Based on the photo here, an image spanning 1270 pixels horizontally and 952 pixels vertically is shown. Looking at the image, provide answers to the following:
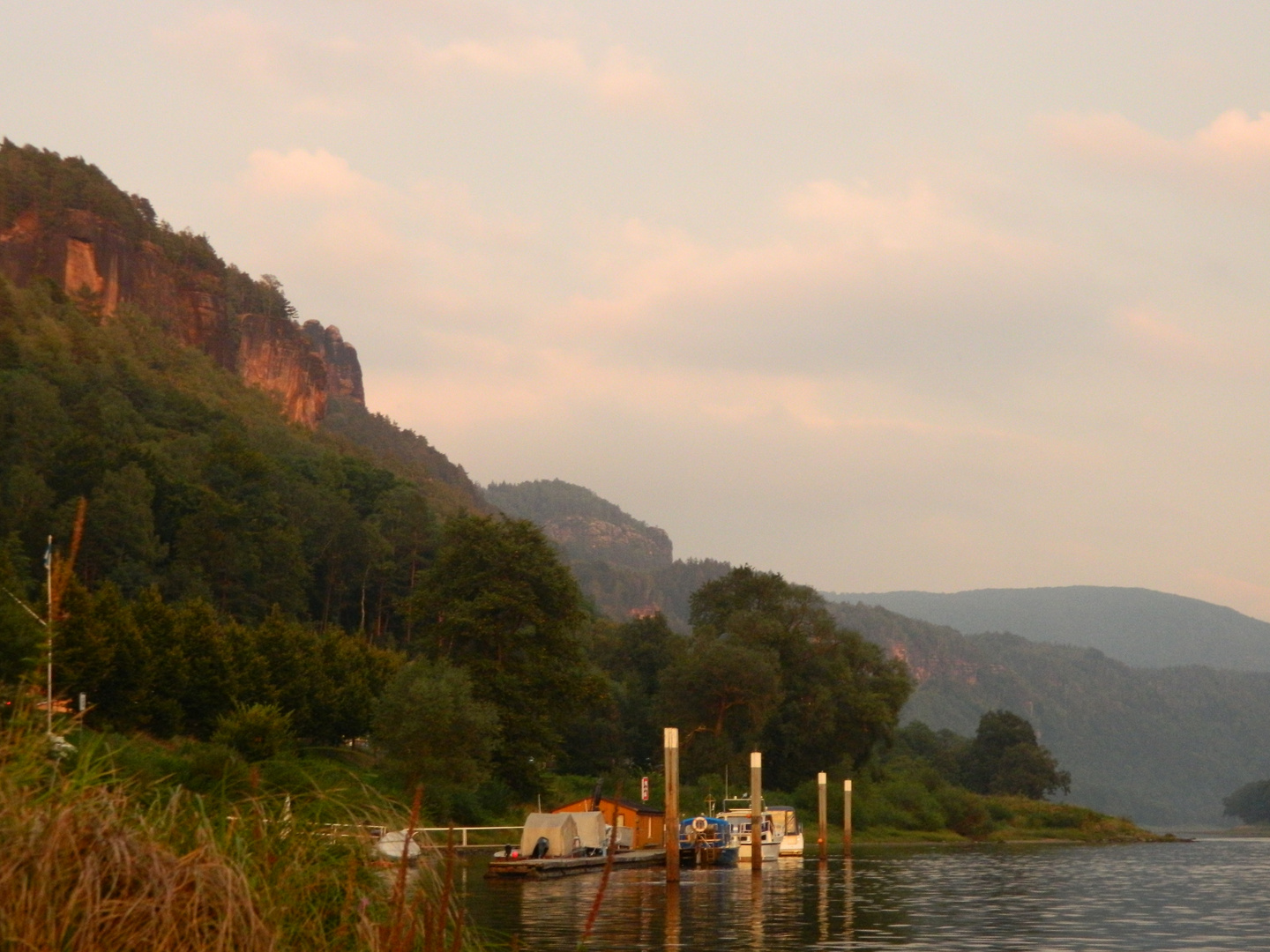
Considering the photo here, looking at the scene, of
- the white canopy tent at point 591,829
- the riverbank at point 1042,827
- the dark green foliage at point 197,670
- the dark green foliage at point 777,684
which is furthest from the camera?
the riverbank at point 1042,827

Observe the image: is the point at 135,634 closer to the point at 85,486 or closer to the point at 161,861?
the point at 85,486

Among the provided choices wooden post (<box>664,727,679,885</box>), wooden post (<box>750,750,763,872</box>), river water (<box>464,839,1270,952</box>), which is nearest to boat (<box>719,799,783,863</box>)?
river water (<box>464,839,1270,952</box>)

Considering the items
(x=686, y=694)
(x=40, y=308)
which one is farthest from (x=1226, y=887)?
(x=40, y=308)

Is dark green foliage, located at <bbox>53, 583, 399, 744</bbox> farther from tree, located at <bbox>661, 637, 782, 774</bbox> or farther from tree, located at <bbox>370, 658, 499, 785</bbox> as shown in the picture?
tree, located at <bbox>661, 637, 782, 774</bbox>

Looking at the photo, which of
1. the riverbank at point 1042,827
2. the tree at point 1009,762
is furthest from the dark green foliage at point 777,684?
the tree at point 1009,762

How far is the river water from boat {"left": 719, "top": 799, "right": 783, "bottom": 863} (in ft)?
8.49

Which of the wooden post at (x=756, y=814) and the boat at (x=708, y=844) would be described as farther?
the boat at (x=708, y=844)

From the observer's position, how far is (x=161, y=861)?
31.7 ft

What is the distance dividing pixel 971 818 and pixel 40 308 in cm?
12938

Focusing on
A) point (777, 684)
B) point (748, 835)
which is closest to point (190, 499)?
point (777, 684)

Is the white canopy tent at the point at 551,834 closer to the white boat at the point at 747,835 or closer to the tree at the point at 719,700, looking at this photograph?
the white boat at the point at 747,835

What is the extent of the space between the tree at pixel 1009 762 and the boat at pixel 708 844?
80817mm

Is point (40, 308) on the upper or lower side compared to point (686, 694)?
upper

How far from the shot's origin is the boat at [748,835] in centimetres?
7250
